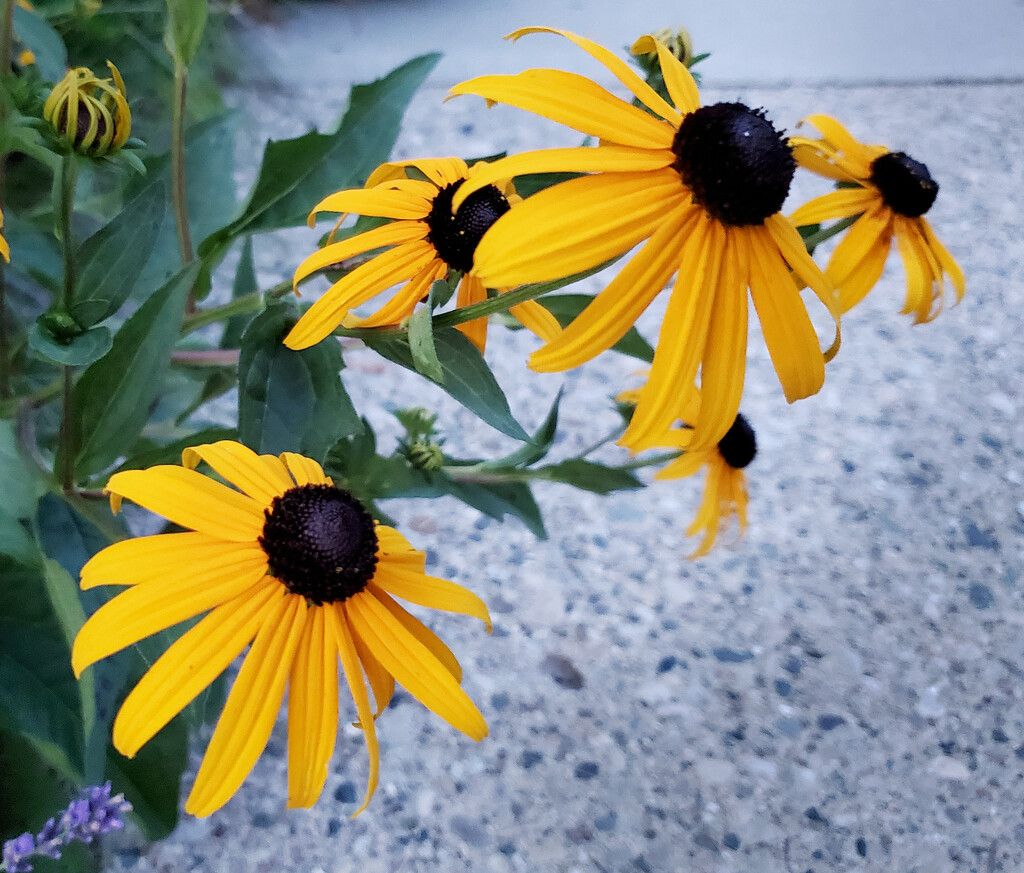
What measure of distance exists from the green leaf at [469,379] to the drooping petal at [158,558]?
0.32 ft

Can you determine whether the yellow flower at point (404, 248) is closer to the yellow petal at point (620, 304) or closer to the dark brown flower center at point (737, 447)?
the yellow petal at point (620, 304)

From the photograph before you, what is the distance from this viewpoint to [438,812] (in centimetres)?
62

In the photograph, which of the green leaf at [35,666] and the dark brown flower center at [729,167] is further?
the green leaf at [35,666]

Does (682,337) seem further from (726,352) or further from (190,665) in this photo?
(190,665)

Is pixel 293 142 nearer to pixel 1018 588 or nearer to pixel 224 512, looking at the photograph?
pixel 224 512

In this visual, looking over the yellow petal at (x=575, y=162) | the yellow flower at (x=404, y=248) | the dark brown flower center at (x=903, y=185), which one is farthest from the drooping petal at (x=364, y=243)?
the dark brown flower center at (x=903, y=185)

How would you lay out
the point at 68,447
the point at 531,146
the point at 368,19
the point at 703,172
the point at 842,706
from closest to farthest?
1. the point at 703,172
2. the point at 68,447
3. the point at 842,706
4. the point at 531,146
5. the point at 368,19

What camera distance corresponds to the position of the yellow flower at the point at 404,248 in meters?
0.36

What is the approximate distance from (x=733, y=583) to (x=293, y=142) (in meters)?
0.50

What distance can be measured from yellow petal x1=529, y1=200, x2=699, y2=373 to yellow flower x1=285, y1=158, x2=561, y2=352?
106mm

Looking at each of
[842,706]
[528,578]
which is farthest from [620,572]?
[842,706]

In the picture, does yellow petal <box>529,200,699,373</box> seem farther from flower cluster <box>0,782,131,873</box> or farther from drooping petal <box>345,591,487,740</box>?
flower cluster <box>0,782,131,873</box>

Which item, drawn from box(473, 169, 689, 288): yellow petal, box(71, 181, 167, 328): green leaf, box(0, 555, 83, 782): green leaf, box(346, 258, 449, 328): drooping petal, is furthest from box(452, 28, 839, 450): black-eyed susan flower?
box(0, 555, 83, 782): green leaf

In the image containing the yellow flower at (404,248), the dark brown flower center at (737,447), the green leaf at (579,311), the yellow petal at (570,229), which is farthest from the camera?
the dark brown flower center at (737,447)
